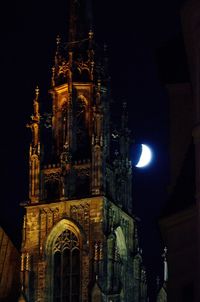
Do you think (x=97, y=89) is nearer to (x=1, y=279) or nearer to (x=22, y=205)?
(x=22, y=205)

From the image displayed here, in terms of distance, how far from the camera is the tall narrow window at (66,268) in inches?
3024

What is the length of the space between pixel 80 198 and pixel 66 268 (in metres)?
4.21

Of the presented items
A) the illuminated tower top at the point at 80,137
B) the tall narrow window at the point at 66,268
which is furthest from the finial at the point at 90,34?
the tall narrow window at the point at 66,268

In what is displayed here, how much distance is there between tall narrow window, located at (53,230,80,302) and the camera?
76812 millimetres

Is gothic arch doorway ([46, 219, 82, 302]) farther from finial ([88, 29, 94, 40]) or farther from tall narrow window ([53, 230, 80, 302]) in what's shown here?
finial ([88, 29, 94, 40])

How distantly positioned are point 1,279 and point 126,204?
9.72 meters

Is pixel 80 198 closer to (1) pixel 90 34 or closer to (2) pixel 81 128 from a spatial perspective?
(2) pixel 81 128

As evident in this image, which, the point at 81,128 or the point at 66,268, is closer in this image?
the point at 66,268

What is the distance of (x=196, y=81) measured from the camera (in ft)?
76.9

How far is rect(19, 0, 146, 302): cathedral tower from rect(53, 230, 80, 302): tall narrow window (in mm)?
59

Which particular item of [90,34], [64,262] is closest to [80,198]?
[64,262]

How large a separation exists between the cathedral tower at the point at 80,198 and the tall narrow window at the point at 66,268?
0.19 feet

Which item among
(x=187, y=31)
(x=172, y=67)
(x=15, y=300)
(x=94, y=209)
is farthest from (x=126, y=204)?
(x=187, y=31)

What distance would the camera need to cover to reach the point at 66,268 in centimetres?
7750
